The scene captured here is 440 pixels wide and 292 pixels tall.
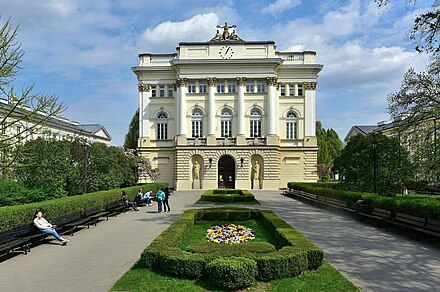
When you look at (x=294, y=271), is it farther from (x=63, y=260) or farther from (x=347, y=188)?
(x=347, y=188)

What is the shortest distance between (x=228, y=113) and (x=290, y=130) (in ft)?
28.8

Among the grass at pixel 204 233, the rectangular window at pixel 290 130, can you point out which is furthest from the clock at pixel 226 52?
the grass at pixel 204 233

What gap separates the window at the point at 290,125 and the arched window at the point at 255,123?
13.7ft

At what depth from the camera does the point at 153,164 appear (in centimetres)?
5209

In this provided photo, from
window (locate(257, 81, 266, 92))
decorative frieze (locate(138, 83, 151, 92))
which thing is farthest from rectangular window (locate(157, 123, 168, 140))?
window (locate(257, 81, 266, 92))

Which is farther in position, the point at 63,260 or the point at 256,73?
the point at 256,73

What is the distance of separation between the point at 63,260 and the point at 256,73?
4270 centimetres

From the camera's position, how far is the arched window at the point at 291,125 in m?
52.2

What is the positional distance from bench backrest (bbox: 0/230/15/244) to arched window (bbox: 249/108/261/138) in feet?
135

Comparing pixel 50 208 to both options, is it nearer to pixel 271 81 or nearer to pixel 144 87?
pixel 271 81

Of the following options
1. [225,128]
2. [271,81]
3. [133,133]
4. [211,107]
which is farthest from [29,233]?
[133,133]

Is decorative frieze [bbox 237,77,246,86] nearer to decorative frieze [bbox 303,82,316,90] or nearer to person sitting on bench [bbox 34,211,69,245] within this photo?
decorative frieze [bbox 303,82,316,90]

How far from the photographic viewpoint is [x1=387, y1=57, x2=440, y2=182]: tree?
57.6ft

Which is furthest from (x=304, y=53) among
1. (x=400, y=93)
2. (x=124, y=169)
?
(x=400, y=93)
